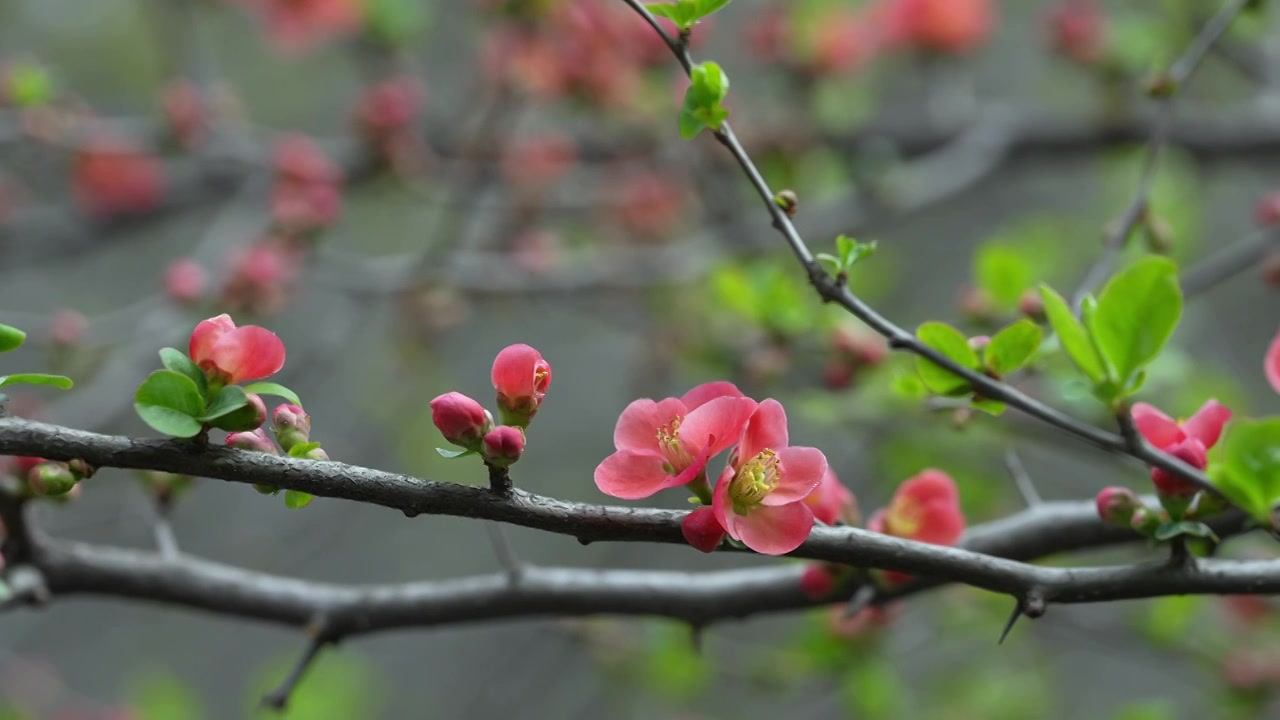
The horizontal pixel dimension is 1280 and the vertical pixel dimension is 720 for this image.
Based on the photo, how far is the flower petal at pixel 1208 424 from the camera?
20.6 inches

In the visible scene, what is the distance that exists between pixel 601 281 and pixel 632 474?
1229mm

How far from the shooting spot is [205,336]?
456 millimetres

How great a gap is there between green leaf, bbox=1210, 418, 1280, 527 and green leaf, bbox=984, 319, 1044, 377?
101 millimetres

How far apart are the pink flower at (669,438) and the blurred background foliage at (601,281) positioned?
194 mm

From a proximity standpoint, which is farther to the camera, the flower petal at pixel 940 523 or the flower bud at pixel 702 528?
the flower petal at pixel 940 523

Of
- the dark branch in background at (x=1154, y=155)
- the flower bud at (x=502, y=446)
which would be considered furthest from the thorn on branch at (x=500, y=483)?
the dark branch in background at (x=1154, y=155)

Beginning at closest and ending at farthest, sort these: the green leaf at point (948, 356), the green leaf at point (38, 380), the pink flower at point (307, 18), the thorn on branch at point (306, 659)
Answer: the green leaf at point (38, 380)
the green leaf at point (948, 356)
the thorn on branch at point (306, 659)
the pink flower at point (307, 18)

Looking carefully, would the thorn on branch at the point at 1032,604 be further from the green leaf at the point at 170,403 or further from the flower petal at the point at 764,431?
the green leaf at the point at 170,403

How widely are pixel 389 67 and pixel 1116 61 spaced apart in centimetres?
131

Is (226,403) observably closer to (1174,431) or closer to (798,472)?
(798,472)

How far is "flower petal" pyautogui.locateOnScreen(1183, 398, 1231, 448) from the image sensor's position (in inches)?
20.6

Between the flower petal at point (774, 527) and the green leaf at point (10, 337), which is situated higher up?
the flower petal at point (774, 527)

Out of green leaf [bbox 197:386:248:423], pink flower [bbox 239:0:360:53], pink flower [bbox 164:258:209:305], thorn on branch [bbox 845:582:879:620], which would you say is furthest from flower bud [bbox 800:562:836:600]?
pink flower [bbox 239:0:360:53]

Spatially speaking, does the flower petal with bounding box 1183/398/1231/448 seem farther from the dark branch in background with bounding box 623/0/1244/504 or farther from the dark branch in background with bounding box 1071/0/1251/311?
the dark branch in background with bounding box 1071/0/1251/311
